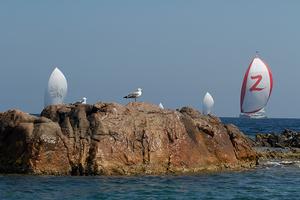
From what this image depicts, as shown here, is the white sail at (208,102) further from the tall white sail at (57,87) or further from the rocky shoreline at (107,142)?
the rocky shoreline at (107,142)

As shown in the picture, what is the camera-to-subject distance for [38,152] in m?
22.0

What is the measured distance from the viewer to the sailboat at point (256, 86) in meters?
103

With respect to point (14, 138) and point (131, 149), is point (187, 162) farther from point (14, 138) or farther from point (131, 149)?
point (14, 138)

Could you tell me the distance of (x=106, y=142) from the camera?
2264cm

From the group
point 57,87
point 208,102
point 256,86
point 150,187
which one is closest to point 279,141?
point 150,187

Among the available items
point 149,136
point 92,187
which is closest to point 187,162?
point 149,136

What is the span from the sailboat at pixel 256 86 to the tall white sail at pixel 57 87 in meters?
32.4

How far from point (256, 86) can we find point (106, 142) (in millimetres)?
83558

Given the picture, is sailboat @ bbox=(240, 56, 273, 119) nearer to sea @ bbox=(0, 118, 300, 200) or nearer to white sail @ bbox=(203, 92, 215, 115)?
white sail @ bbox=(203, 92, 215, 115)

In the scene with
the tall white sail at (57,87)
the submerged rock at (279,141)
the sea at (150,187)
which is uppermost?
the tall white sail at (57,87)

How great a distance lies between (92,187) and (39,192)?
5.73 ft

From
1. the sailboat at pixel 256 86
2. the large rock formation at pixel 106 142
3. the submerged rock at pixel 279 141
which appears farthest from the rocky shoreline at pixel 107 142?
the sailboat at pixel 256 86

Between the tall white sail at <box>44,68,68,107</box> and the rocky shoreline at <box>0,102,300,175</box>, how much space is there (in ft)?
199

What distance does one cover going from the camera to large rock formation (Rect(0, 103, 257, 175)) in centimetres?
2234
